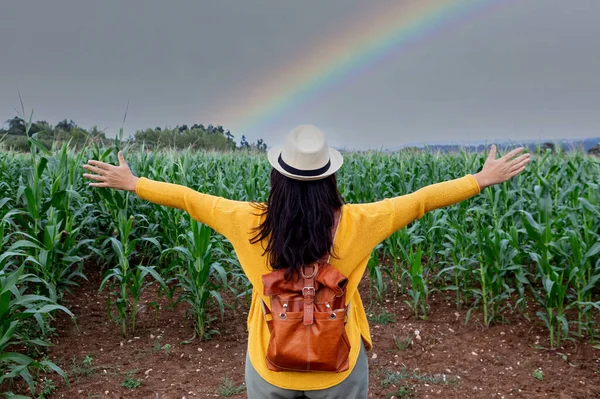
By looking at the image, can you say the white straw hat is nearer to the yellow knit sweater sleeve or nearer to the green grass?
the yellow knit sweater sleeve

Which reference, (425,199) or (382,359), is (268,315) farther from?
(382,359)

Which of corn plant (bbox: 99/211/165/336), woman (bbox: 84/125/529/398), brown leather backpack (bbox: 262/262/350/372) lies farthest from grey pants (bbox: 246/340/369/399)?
corn plant (bbox: 99/211/165/336)

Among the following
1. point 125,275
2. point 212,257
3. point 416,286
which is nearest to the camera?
point 125,275

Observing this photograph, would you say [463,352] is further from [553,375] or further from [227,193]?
[227,193]

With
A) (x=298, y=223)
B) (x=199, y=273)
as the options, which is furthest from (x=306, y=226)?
(x=199, y=273)

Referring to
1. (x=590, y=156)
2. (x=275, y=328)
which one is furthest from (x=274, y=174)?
(x=590, y=156)

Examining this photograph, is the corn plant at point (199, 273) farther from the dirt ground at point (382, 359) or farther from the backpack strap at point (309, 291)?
the backpack strap at point (309, 291)

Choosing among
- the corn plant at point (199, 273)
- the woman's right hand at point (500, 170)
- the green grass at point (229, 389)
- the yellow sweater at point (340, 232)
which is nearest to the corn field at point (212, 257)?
the corn plant at point (199, 273)

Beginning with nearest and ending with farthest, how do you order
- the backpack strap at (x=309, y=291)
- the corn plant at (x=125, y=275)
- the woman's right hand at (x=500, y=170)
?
the backpack strap at (x=309, y=291) → the woman's right hand at (x=500, y=170) → the corn plant at (x=125, y=275)

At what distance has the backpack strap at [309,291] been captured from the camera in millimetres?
1834

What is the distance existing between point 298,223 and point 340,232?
18cm

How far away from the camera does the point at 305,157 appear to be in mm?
1892

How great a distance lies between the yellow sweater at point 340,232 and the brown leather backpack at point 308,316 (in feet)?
0.32

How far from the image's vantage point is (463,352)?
4.40 metres
